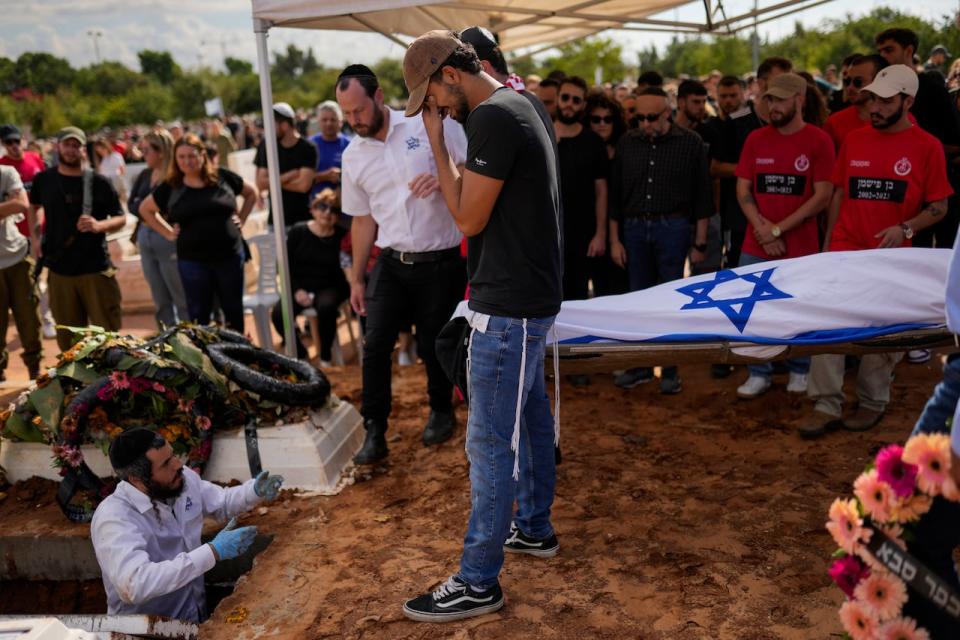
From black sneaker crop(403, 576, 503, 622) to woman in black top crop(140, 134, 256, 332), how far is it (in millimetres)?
4032

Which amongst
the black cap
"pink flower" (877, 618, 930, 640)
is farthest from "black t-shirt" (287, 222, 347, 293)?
"pink flower" (877, 618, 930, 640)

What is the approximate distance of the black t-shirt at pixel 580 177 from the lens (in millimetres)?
5977

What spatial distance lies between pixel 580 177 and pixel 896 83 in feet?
6.83

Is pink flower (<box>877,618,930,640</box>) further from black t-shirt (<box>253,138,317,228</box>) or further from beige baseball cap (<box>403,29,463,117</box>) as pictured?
black t-shirt (<box>253,138,317,228</box>)

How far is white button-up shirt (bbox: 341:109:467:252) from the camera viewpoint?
466 cm

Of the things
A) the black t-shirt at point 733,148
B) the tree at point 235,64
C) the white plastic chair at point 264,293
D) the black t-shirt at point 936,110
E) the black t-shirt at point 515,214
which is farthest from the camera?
the tree at point 235,64

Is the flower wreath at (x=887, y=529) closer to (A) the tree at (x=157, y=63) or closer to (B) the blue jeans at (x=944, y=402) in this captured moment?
(B) the blue jeans at (x=944, y=402)

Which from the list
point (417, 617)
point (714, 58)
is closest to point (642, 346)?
point (417, 617)

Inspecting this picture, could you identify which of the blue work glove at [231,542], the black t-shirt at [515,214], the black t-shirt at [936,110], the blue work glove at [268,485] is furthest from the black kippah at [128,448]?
the black t-shirt at [936,110]

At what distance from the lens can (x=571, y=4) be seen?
7590 millimetres

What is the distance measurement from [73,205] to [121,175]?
891 centimetres

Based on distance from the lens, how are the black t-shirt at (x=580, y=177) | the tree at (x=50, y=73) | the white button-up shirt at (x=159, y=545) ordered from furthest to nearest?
1. the tree at (x=50, y=73)
2. the black t-shirt at (x=580, y=177)
3. the white button-up shirt at (x=159, y=545)

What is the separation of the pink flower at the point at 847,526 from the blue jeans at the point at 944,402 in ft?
1.02

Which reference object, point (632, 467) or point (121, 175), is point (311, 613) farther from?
point (121, 175)
